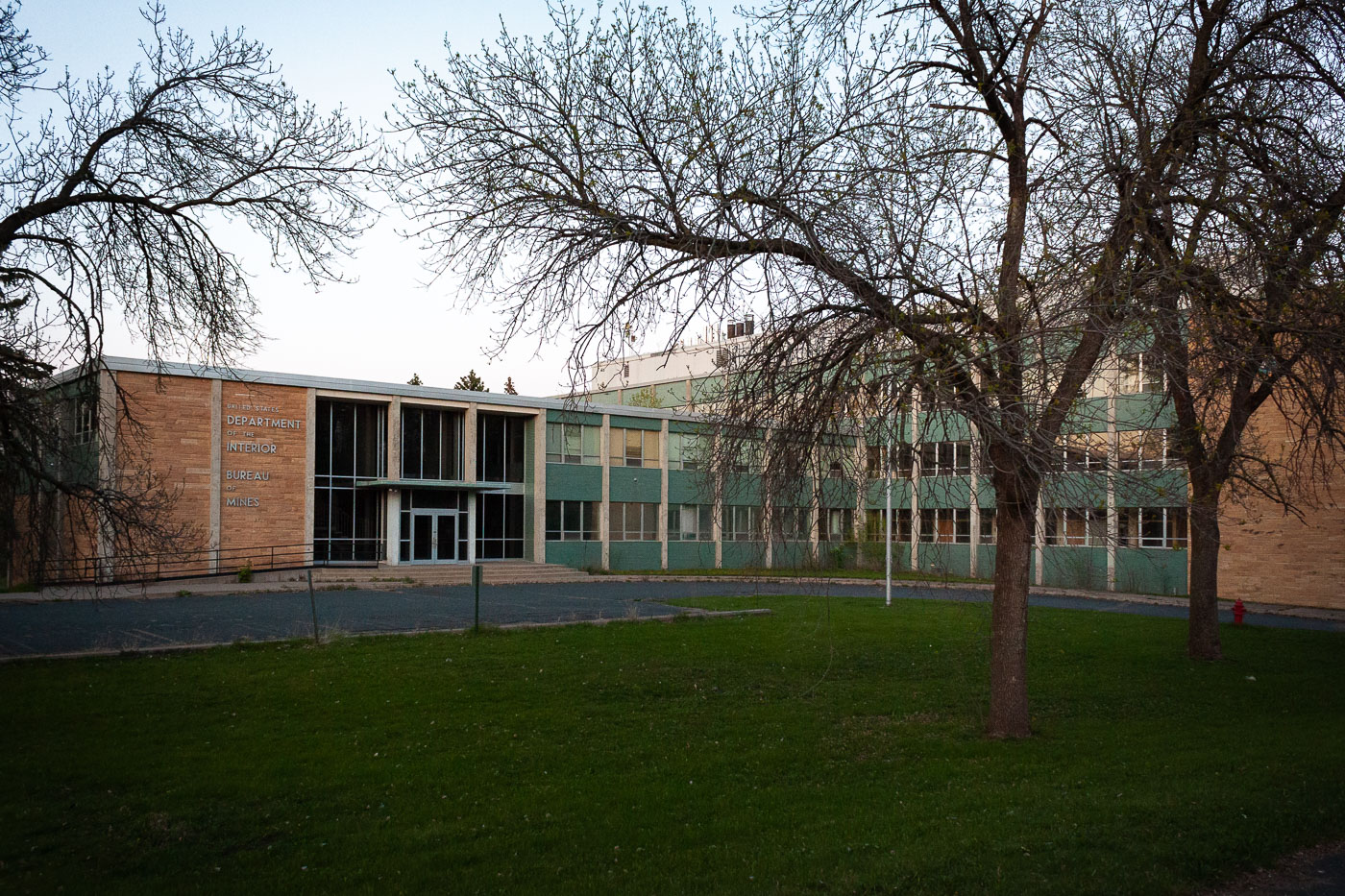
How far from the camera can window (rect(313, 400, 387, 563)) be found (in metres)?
39.0

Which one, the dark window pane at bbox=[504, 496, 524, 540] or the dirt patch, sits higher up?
the dark window pane at bbox=[504, 496, 524, 540]

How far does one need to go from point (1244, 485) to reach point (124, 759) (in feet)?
54.8

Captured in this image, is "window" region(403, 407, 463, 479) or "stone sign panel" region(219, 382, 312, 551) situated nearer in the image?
"stone sign panel" region(219, 382, 312, 551)

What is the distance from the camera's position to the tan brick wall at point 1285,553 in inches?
1252

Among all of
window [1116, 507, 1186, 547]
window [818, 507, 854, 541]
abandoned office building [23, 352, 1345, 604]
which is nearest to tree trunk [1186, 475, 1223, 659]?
window [1116, 507, 1186, 547]

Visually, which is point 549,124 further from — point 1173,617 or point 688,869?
point 1173,617

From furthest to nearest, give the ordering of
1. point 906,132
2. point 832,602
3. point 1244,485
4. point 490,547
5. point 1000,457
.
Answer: point 490,547
point 832,602
point 1244,485
point 906,132
point 1000,457

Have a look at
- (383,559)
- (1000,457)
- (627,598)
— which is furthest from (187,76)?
(383,559)

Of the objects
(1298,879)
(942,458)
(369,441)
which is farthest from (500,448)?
(1298,879)

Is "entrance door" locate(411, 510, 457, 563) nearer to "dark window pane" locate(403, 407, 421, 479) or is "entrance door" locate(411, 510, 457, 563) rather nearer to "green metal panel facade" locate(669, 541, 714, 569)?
"dark window pane" locate(403, 407, 421, 479)

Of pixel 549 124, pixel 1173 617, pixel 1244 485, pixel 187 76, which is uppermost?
pixel 187 76

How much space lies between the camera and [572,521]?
4647 cm

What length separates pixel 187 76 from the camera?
417 inches

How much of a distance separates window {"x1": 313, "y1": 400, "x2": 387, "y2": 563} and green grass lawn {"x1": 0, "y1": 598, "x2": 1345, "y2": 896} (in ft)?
77.6
